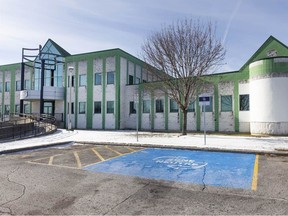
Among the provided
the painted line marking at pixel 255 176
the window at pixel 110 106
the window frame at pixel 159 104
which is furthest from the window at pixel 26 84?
the painted line marking at pixel 255 176

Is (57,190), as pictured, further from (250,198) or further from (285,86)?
(285,86)

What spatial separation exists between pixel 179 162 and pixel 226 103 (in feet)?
56.7

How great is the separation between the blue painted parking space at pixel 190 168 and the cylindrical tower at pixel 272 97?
1123cm

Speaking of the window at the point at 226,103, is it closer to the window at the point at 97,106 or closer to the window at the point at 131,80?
the window at the point at 131,80

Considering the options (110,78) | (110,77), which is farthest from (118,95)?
(110,77)

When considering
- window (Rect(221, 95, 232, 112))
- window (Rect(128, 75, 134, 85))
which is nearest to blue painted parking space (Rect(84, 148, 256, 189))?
window (Rect(221, 95, 232, 112))

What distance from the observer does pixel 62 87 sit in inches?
1374

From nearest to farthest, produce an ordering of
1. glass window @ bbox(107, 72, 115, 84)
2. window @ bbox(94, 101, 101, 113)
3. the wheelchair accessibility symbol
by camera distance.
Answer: the wheelchair accessibility symbol
glass window @ bbox(107, 72, 115, 84)
window @ bbox(94, 101, 101, 113)

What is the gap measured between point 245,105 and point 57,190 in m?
21.7

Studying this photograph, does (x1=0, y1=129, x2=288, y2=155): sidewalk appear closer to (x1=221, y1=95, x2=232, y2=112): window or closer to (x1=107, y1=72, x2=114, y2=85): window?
(x1=221, y1=95, x2=232, y2=112): window

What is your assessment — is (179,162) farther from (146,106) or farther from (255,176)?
(146,106)

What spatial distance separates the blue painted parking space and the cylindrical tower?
1123 cm

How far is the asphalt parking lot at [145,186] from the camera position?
16.0ft

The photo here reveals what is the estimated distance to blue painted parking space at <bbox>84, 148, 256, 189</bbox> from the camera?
6.89 m
